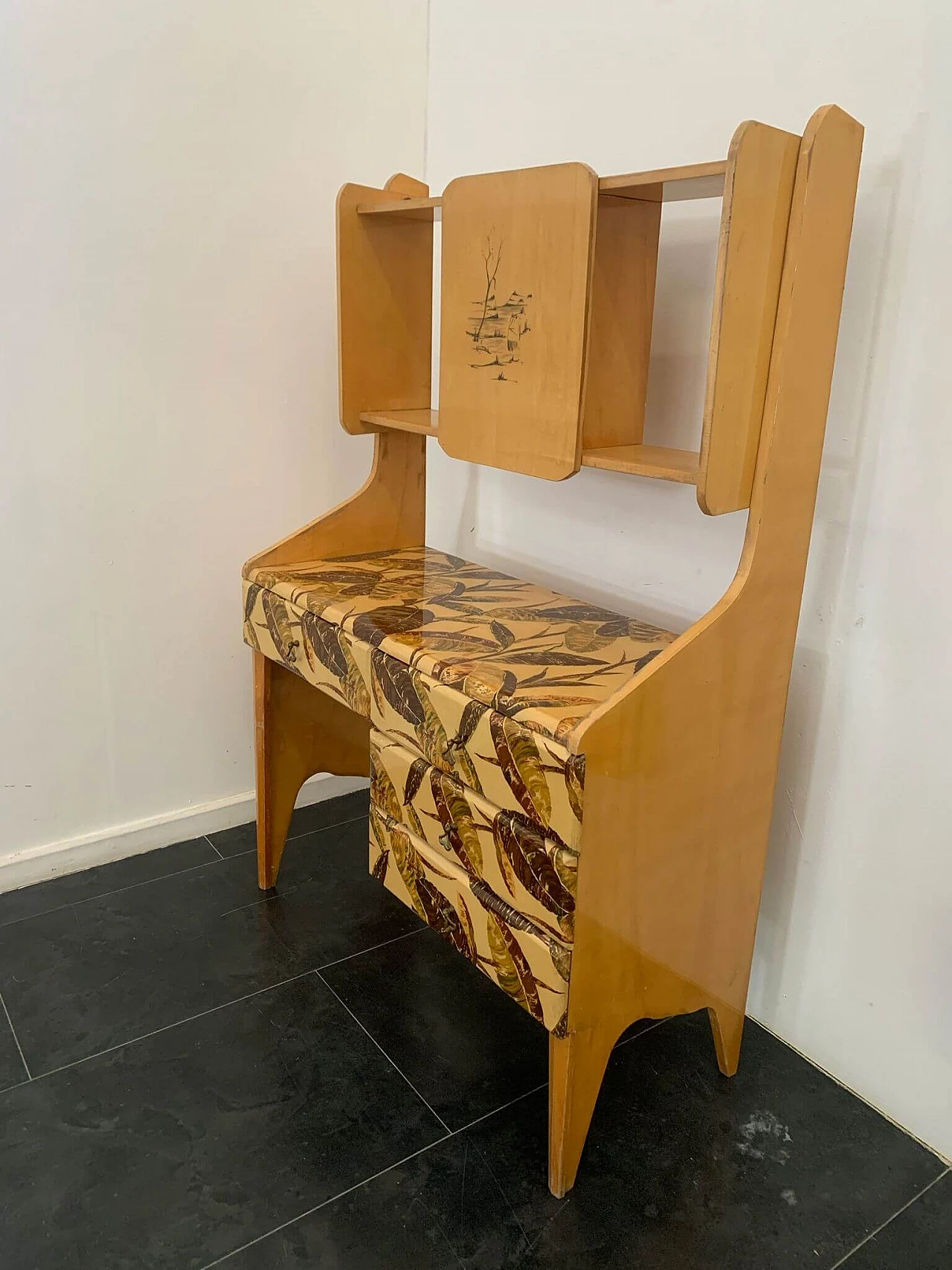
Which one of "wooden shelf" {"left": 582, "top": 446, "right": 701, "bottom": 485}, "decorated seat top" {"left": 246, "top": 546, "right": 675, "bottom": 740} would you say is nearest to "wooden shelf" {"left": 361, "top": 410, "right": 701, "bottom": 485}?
"wooden shelf" {"left": 582, "top": 446, "right": 701, "bottom": 485}

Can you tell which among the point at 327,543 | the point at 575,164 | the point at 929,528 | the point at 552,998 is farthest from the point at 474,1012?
the point at 575,164

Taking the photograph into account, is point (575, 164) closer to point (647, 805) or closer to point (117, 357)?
point (647, 805)

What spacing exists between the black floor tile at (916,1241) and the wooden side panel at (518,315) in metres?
1.11

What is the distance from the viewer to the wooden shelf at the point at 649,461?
47.6 inches

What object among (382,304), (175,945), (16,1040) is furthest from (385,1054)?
(382,304)

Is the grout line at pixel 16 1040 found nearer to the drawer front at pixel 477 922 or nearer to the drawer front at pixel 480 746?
the drawer front at pixel 477 922

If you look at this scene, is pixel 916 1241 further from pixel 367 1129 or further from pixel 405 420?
pixel 405 420

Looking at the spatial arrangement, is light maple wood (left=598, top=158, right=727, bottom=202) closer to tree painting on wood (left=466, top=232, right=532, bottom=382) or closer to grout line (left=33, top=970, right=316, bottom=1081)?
tree painting on wood (left=466, top=232, right=532, bottom=382)

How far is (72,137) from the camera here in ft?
5.55

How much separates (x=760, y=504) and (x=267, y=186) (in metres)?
1.32

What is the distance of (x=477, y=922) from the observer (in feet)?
4.32

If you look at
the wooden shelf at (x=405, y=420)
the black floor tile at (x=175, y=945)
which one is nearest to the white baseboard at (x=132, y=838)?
the black floor tile at (x=175, y=945)

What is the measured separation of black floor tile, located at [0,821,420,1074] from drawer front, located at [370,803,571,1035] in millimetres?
363

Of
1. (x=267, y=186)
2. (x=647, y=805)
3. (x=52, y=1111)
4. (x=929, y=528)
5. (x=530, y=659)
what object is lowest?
(x=52, y=1111)
